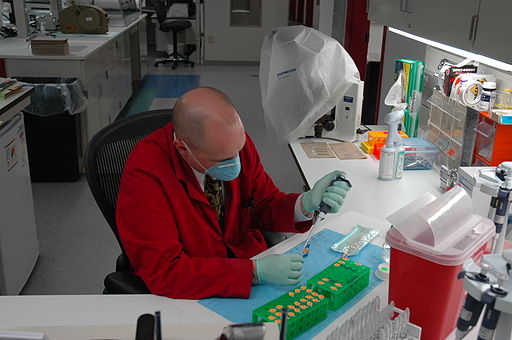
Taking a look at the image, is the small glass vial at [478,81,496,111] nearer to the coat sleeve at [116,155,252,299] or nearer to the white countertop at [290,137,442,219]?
the white countertop at [290,137,442,219]

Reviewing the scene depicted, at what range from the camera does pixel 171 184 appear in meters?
1.43

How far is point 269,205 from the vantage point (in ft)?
5.66

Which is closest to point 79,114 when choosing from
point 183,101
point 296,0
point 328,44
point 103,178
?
point 328,44

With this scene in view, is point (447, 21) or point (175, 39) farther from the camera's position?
point (175, 39)

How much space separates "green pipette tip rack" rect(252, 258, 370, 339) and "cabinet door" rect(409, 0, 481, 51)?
64 cm

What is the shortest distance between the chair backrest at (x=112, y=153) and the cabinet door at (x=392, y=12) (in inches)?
34.5

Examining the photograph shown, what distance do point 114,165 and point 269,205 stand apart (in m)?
0.53

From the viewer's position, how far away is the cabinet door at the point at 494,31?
108 centimetres

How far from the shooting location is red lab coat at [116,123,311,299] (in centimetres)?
130

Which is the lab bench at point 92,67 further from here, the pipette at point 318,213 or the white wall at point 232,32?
the white wall at point 232,32

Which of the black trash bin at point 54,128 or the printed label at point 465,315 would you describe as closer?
the printed label at point 465,315

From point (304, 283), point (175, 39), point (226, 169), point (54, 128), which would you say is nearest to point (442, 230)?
point (304, 283)

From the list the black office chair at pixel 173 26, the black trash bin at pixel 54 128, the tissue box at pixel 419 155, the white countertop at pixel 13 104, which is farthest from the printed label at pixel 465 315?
the black office chair at pixel 173 26

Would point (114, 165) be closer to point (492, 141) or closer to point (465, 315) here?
point (465, 315)
